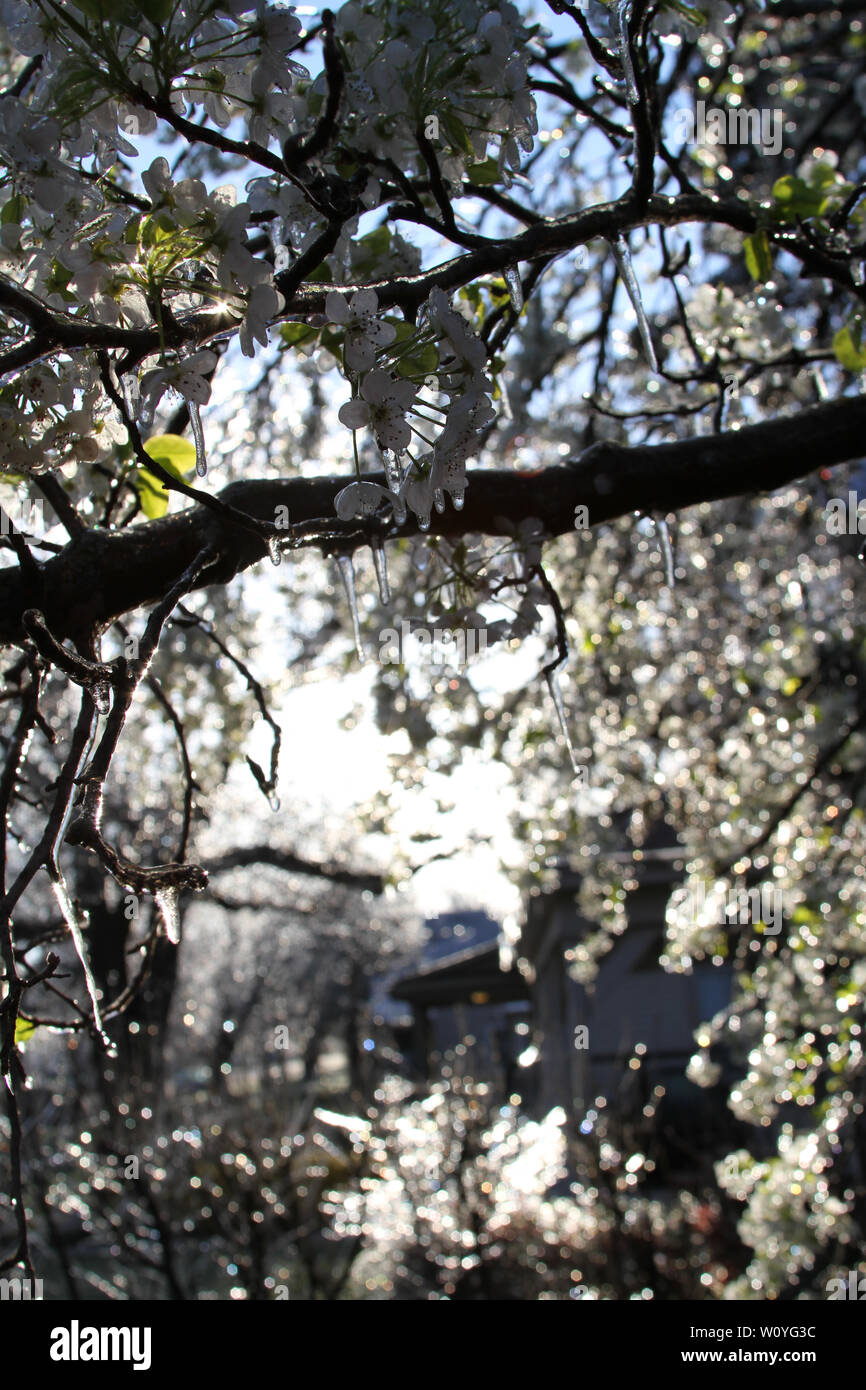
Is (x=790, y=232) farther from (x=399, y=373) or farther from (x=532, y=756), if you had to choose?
(x=532, y=756)

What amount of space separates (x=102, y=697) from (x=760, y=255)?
1.25 metres

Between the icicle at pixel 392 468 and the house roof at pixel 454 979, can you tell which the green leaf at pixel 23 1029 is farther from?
the house roof at pixel 454 979

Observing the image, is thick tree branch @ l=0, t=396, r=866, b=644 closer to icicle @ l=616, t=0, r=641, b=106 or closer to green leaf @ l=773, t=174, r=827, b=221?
green leaf @ l=773, t=174, r=827, b=221

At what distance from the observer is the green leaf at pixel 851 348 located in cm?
173

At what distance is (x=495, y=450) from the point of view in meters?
5.14

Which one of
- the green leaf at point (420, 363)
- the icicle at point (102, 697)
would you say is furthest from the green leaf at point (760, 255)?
the icicle at point (102, 697)

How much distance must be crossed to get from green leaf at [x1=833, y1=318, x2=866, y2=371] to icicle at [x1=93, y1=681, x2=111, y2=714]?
57.1 inches

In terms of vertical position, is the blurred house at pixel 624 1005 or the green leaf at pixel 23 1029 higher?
the blurred house at pixel 624 1005

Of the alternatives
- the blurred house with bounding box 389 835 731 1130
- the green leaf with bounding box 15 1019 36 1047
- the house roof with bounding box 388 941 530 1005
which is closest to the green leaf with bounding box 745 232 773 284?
the green leaf with bounding box 15 1019 36 1047

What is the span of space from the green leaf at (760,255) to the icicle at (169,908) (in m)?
1.31

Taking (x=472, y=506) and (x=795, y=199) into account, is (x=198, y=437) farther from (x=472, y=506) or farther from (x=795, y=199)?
(x=795, y=199)

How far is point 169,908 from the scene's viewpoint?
41.2 inches

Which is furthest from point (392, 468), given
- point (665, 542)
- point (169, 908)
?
point (665, 542)
